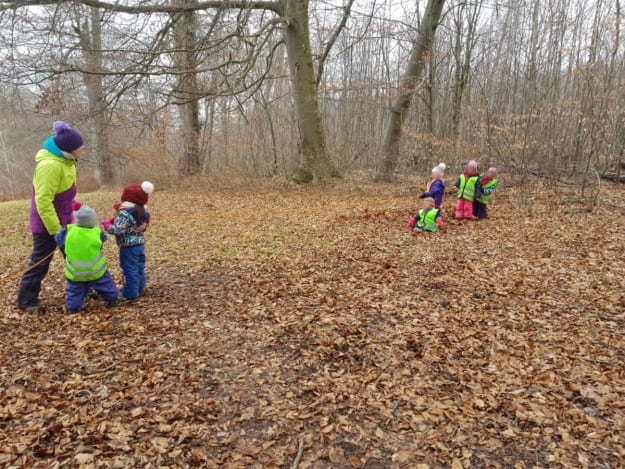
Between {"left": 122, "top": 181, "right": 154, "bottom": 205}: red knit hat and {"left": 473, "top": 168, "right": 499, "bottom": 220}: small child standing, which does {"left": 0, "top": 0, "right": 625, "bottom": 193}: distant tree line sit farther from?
{"left": 122, "top": 181, "right": 154, "bottom": 205}: red knit hat

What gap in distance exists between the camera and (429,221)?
7.49m

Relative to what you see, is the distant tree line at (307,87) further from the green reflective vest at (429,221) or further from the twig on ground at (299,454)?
the twig on ground at (299,454)

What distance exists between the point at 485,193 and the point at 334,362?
6331 mm

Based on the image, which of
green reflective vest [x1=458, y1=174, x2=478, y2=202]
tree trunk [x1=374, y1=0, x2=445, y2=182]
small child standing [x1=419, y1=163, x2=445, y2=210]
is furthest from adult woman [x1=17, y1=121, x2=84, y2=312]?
tree trunk [x1=374, y1=0, x2=445, y2=182]

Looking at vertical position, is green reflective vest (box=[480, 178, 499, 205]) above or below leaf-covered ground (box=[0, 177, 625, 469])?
above

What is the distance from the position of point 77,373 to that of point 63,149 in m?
2.22

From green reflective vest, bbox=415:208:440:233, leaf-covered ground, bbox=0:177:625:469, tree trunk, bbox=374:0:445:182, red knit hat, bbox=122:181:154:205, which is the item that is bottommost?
leaf-covered ground, bbox=0:177:625:469

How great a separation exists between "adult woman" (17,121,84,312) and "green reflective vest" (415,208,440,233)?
5837mm

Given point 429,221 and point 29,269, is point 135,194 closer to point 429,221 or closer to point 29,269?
point 29,269

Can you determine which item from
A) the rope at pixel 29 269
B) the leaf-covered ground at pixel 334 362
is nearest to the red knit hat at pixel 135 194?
the rope at pixel 29 269

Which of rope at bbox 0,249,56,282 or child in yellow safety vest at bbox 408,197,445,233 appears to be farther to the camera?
child in yellow safety vest at bbox 408,197,445,233

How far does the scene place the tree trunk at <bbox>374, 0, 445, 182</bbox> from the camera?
12664 millimetres

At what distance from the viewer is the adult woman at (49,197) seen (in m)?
3.84

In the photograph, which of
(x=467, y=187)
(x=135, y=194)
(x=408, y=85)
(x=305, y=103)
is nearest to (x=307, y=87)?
(x=305, y=103)
